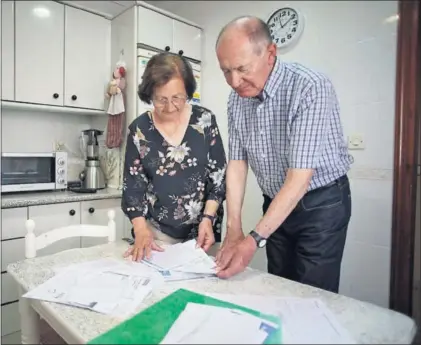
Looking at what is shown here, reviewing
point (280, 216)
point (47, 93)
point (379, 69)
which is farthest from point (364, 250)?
point (47, 93)

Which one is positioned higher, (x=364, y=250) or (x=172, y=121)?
(x=172, y=121)

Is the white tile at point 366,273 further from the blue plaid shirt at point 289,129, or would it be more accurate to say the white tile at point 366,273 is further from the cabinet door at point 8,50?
the cabinet door at point 8,50

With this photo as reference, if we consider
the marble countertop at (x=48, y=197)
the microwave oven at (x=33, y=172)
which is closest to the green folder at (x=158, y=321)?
the marble countertop at (x=48, y=197)

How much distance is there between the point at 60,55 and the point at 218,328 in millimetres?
2202

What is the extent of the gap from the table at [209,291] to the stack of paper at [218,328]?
4.8 inches

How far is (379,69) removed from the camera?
1681 millimetres

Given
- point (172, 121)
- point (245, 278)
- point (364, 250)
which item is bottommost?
point (364, 250)

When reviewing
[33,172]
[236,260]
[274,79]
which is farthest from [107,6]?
[236,260]

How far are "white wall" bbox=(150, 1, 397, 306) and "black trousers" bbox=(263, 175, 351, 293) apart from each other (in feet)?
2.50

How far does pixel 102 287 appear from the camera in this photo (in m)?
0.77

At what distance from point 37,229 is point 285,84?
64.5 inches

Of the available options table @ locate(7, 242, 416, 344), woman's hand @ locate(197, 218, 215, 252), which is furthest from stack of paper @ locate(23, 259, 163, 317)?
woman's hand @ locate(197, 218, 215, 252)

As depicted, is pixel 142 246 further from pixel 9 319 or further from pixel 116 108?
pixel 116 108

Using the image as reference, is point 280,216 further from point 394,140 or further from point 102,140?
point 102,140
